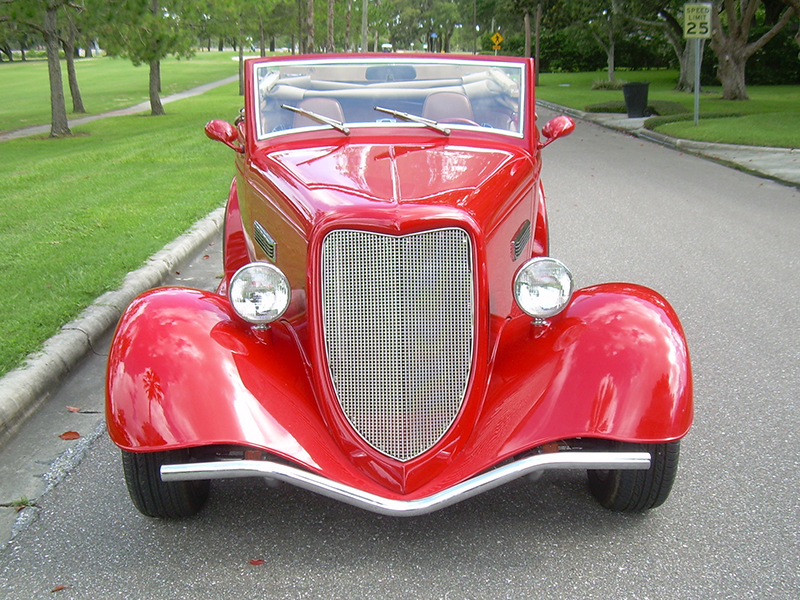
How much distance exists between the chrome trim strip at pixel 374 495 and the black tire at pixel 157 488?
215 millimetres


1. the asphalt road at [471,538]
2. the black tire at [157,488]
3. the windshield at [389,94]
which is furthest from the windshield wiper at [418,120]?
the black tire at [157,488]

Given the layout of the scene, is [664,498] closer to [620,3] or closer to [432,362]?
[432,362]

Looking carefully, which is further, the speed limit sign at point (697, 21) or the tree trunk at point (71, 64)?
the tree trunk at point (71, 64)

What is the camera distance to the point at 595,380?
3.10 meters

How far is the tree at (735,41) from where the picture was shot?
24172 mm

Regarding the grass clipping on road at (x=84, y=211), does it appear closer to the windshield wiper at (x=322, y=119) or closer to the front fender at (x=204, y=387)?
the front fender at (x=204, y=387)

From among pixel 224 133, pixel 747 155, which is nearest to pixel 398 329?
pixel 224 133

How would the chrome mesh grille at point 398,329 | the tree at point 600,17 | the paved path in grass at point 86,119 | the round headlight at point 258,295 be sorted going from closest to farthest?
1. the chrome mesh grille at point 398,329
2. the round headlight at point 258,295
3. the paved path in grass at point 86,119
4. the tree at point 600,17

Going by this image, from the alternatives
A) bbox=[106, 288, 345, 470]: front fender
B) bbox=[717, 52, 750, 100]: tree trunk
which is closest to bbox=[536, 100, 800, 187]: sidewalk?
bbox=[717, 52, 750, 100]: tree trunk

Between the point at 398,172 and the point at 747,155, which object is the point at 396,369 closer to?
the point at 398,172

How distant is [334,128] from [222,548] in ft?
7.36

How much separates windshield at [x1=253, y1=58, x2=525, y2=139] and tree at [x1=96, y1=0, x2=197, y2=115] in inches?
694

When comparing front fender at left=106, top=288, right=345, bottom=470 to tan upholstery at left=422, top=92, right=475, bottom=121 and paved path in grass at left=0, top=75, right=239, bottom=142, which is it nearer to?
tan upholstery at left=422, top=92, right=475, bottom=121

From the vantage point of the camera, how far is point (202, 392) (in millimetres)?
3020
